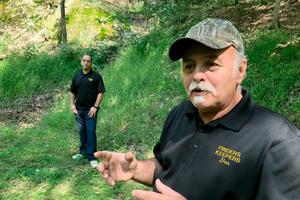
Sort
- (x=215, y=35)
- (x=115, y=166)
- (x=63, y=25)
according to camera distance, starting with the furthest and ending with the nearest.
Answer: (x=63, y=25) < (x=115, y=166) < (x=215, y=35)

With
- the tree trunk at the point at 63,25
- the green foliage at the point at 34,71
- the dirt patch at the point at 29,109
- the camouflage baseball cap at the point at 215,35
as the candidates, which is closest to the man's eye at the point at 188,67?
the camouflage baseball cap at the point at 215,35

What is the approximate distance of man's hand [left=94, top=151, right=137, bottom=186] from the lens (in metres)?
1.92

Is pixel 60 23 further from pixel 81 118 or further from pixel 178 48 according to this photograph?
pixel 178 48

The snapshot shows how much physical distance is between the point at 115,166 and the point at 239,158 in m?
0.69

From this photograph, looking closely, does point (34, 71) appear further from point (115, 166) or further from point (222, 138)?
point (222, 138)

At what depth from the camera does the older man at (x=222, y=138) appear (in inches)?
56.1

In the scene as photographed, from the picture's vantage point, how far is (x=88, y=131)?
6359mm

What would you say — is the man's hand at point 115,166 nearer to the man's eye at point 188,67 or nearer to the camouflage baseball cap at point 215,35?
the man's eye at point 188,67

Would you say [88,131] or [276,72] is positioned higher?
[276,72]

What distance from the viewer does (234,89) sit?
1663mm

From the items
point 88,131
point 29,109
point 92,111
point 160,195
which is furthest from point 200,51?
point 29,109

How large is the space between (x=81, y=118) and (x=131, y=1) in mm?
10429

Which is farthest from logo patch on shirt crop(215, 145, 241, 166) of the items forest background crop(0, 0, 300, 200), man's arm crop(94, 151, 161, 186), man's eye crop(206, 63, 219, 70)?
forest background crop(0, 0, 300, 200)

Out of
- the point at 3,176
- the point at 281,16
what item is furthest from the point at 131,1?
the point at 3,176
